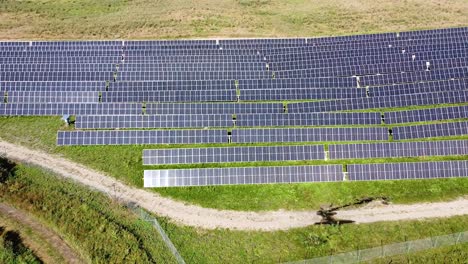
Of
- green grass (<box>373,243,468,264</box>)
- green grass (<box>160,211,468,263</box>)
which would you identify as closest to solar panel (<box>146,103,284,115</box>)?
green grass (<box>160,211,468,263</box>)

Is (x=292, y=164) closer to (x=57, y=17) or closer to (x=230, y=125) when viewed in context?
(x=230, y=125)

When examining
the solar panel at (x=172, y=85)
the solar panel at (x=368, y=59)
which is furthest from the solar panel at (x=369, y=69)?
the solar panel at (x=172, y=85)

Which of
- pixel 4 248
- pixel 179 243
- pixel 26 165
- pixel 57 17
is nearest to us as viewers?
pixel 4 248

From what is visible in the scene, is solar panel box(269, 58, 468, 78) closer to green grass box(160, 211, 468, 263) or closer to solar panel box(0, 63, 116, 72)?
solar panel box(0, 63, 116, 72)

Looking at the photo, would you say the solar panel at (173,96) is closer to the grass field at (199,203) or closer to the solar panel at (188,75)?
the solar panel at (188,75)

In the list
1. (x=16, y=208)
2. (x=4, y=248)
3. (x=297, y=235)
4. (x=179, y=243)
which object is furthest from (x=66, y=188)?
(x=297, y=235)
